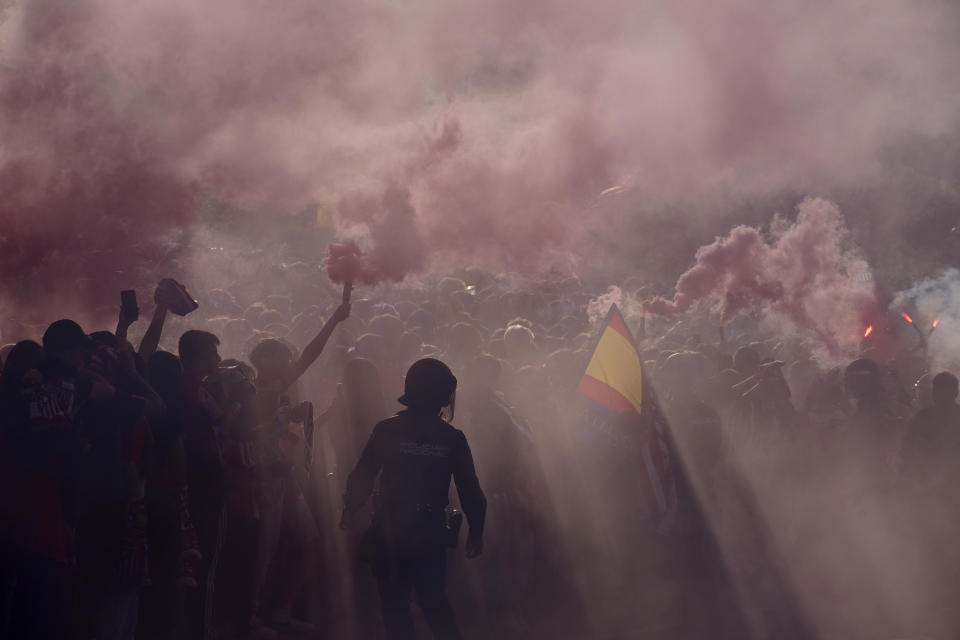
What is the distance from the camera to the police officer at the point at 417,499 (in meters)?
4.84

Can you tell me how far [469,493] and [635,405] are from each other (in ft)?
7.25

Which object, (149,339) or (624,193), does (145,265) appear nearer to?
(149,339)

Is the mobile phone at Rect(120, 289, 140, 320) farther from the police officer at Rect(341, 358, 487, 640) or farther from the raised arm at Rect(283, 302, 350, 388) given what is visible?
the police officer at Rect(341, 358, 487, 640)

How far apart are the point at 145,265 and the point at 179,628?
613 cm

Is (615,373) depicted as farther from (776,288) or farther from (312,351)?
(776,288)

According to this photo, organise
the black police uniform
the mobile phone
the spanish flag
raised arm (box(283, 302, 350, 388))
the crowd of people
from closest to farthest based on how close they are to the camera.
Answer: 1. the crowd of people
2. the black police uniform
3. the mobile phone
4. raised arm (box(283, 302, 350, 388))
5. the spanish flag

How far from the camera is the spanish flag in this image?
6.73 metres

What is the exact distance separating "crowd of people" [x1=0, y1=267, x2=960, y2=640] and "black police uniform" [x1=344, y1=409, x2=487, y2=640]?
0.04m

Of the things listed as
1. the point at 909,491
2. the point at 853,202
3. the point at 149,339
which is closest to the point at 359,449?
the point at 149,339

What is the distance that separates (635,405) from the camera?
→ 267 inches

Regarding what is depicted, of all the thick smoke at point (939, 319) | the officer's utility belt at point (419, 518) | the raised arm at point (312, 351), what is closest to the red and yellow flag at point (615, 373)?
the raised arm at point (312, 351)

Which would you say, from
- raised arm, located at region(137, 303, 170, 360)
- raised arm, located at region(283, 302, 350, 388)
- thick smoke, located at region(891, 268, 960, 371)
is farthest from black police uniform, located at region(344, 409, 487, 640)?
thick smoke, located at region(891, 268, 960, 371)

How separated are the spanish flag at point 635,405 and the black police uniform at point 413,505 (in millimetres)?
2096

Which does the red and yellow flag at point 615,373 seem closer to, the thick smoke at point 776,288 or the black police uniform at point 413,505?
the black police uniform at point 413,505
